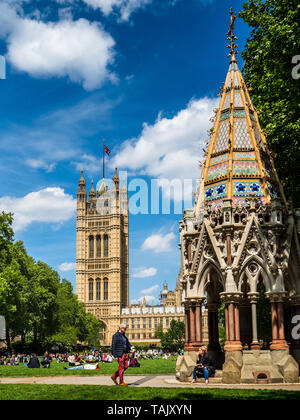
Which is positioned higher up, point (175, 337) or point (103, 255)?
point (103, 255)

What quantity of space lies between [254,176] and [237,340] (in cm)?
550

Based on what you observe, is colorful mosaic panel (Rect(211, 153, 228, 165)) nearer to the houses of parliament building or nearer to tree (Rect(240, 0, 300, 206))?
tree (Rect(240, 0, 300, 206))

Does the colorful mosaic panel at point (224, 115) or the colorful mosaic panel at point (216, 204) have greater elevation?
the colorful mosaic panel at point (224, 115)

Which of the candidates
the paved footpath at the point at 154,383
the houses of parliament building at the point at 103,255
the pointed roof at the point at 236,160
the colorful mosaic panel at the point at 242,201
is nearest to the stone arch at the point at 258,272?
the colorful mosaic panel at the point at 242,201

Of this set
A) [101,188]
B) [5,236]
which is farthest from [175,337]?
[5,236]

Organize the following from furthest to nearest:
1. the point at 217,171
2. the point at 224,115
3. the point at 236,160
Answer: the point at 224,115 < the point at 217,171 < the point at 236,160

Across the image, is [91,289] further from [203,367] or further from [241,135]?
[203,367]

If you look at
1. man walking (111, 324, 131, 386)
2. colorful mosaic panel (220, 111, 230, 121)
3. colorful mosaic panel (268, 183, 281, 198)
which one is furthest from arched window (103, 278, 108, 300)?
man walking (111, 324, 131, 386)

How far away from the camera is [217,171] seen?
17984 millimetres

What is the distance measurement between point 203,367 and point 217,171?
6.67m

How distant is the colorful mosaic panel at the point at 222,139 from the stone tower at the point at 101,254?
130 m

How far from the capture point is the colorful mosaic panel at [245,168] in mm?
17378

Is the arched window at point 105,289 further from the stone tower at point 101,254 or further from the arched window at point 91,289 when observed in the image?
the arched window at point 91,289
